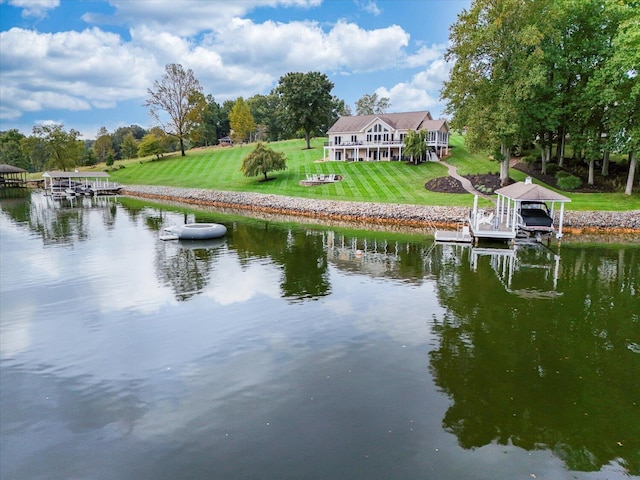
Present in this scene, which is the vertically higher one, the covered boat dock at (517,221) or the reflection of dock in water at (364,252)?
the covered boat dock at (517,221)

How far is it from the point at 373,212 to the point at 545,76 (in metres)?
20.2

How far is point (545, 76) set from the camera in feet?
137

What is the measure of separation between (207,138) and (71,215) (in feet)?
219

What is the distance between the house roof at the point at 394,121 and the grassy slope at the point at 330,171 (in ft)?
18.9

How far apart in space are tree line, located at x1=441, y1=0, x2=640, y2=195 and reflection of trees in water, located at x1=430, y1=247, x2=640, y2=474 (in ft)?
75.8

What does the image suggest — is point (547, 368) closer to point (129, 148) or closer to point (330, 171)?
point (330, 171)

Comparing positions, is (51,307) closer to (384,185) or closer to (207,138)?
(384,185)

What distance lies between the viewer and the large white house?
63.1 meters

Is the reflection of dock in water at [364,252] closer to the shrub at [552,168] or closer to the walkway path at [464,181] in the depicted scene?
the walkway path at [464,181]

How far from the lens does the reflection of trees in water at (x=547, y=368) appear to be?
31.3 ft

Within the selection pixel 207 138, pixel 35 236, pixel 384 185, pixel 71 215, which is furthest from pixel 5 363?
pixel 207 138

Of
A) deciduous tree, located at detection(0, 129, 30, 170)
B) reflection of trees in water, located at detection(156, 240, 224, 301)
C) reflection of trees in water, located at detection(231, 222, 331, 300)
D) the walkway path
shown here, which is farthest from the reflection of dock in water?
deciduous tree, located at detection(0, 129, 30, 170)

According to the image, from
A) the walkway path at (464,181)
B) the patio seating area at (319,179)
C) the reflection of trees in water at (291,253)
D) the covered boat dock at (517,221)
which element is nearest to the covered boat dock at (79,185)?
the patio seating area at (319,179)

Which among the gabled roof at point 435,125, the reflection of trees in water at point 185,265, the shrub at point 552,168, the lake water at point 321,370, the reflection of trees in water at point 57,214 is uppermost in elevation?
the gabled roof at point 435,125
